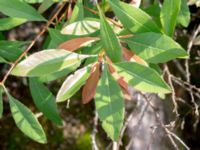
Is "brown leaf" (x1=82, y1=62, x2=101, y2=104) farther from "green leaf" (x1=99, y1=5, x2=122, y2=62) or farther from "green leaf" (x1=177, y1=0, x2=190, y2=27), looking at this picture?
"green leaf" (x1=177, y1=0, x2=190, y2=27)

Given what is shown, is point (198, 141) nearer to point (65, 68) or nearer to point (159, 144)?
point (159, 144)

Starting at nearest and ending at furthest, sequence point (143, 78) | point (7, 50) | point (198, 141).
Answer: point (143, 78) → point (7, 50) → point (198, 141)

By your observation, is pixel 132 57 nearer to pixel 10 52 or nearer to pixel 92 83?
pixel 92 83

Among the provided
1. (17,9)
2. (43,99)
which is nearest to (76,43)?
(17,9)

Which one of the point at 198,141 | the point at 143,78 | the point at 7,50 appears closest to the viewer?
the point at 143,78

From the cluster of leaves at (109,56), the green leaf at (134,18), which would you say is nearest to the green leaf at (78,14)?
the cluster of leaves at (109,56)

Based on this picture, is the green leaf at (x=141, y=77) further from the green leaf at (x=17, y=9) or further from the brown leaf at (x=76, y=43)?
the green leaf at (x=17, y=9)

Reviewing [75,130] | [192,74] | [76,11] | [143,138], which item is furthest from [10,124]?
[76,11]

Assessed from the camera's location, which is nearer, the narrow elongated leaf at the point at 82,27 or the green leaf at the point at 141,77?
the green leaf at the point at 141,77
